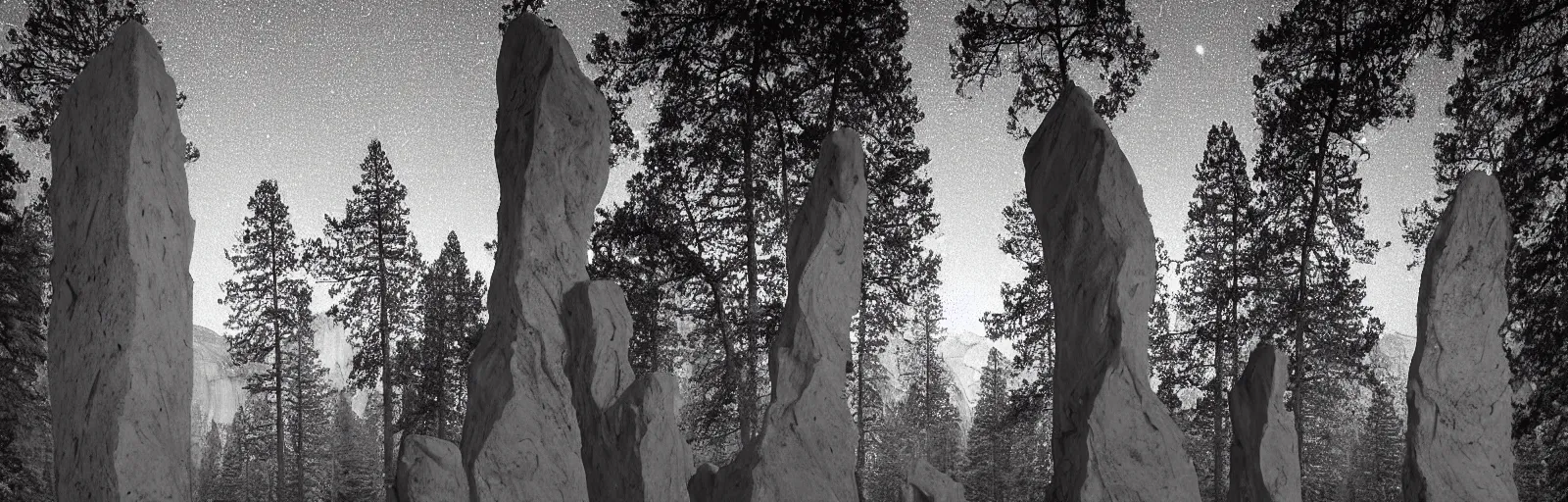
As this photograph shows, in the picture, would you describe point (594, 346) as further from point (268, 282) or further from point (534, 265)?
point (268, 282)

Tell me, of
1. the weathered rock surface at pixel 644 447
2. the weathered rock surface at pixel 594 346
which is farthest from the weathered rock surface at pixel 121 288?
the weathered rock surface at pixel 644 447

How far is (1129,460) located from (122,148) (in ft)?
34.1

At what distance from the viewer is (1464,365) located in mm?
9188

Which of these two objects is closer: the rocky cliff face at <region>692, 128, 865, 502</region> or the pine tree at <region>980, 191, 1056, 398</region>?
the rocky cliff face at <region>692, 128, 865, 502</region>

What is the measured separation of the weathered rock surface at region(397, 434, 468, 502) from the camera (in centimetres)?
782

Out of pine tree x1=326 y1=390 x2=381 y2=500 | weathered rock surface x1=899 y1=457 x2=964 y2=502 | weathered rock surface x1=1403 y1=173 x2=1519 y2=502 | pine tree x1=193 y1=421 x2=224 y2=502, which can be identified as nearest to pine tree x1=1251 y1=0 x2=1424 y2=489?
weathered rock surface x1=1403 y1=173 x2=1519 y2=502

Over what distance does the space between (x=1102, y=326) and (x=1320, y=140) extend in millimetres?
12021

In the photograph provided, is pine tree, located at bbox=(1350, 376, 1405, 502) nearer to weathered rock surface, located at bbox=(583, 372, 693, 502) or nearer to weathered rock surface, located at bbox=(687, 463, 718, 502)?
weathered rock surface, located at bbox=(687, 463, 718, 502)

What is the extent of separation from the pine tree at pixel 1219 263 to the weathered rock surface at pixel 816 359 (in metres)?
15.7

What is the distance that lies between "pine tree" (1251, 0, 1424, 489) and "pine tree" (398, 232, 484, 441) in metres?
22.8

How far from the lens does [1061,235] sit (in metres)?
8.82

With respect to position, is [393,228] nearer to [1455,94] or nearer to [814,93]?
[814,93]

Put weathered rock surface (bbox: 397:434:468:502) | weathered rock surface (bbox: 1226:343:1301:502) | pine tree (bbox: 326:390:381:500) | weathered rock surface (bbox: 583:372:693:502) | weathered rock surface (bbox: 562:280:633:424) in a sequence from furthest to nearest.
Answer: pine tree (bbox: 326:390:381:500), weathered rock surface (bbox: 562:280:633:424), weathered rock surface (bbox: 583:372:693:502), weathered rock surface (bbox: 1226:343:1301:502), weathered rock surface (bbox: 397:434:468:502)

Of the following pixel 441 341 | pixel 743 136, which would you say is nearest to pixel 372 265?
pixel 441 341
